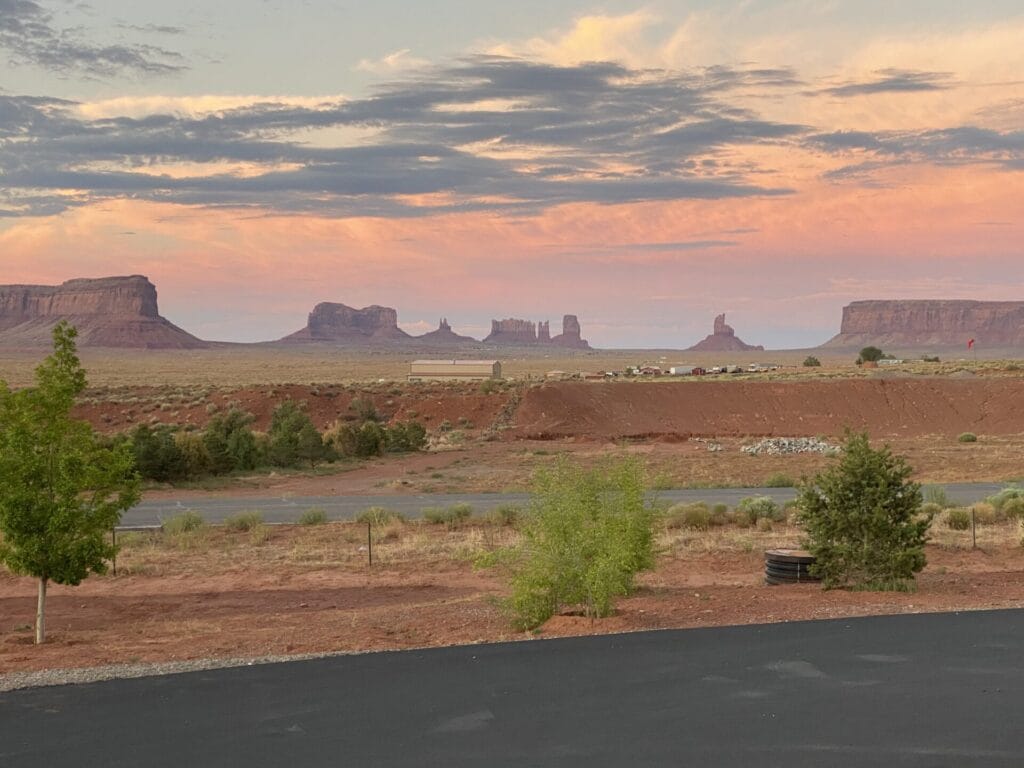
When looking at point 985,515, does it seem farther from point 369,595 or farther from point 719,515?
point 369,595

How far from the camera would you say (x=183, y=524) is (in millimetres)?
30859

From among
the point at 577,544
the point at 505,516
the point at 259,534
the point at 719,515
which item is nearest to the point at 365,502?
the point at 505,516

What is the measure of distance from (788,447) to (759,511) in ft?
97.8

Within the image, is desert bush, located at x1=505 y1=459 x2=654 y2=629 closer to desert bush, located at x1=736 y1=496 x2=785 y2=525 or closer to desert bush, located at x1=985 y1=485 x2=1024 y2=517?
desert bush, located at x1=736 y1=496 x2=785 y2=525

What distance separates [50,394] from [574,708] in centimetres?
1027

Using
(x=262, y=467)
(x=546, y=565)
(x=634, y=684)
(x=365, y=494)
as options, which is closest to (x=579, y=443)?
(x=262, y=467)

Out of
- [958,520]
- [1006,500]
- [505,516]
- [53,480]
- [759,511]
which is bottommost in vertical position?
[505,516]

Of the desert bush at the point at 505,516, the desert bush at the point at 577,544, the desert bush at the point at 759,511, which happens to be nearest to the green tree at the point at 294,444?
the desert bush at the point at 505,516

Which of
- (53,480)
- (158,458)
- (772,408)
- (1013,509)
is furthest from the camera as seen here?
(772,408)

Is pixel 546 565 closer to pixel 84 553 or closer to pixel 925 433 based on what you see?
pixel 84 553

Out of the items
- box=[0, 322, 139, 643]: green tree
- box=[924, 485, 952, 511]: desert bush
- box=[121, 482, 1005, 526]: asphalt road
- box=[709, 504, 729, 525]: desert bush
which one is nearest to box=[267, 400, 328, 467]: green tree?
box=[121, 482, 1005, 526]: asphalt road

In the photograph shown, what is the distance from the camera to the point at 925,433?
73438mm

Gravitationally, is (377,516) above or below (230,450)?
below

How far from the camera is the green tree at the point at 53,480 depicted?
704 inches
